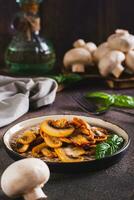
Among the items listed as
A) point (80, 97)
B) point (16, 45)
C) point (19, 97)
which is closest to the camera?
point (19, 97)

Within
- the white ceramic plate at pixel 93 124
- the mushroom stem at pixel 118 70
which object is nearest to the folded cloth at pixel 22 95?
the white ceramic plate at pixel 93 124

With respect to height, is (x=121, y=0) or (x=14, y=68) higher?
(x=121, y=0)

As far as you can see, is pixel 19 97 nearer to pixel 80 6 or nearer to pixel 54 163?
pixel 54 163

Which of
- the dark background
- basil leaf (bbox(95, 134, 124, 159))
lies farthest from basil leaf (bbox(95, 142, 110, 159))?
the dark background

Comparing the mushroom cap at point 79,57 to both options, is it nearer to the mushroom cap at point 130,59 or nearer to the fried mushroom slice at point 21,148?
the mushroom cap at point 130,59

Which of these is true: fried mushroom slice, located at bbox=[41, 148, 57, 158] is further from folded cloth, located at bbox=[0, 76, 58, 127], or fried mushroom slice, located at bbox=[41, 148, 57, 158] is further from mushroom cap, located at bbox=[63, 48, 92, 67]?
mushroom cap, located at bbox=[63, 48, 92, 67]

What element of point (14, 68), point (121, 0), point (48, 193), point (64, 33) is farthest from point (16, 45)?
point (48, 193)
